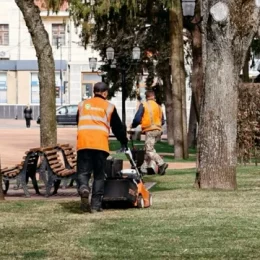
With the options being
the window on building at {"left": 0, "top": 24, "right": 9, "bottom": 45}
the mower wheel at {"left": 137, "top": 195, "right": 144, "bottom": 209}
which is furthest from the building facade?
the mower wheel at {"left": 137, "top": 195, "right": 144, "bottom": 209}

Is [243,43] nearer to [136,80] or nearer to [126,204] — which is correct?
[126,204]

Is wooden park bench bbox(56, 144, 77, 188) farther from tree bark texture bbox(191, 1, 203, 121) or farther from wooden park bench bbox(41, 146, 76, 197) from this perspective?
tree bark texture bbox(191, 1, 203, 121)

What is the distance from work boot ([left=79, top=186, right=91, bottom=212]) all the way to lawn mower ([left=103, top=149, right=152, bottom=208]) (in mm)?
337

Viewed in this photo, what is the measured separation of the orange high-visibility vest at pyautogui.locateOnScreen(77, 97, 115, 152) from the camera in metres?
13.3

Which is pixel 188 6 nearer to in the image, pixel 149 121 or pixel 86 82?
pixel 149 121

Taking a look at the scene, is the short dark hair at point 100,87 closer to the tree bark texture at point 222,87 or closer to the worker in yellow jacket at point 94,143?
the worker in yellow jacket at point 94,143

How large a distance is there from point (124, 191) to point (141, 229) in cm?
244

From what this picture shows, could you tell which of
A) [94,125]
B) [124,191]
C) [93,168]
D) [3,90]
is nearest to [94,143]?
[94,125]

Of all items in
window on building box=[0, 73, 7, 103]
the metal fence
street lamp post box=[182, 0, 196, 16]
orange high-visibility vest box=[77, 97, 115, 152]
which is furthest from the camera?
window on building box=[0, 73, 7, 103]

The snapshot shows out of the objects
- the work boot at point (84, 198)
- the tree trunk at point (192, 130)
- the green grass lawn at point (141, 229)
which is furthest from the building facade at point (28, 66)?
the work boot at point (84, 198)

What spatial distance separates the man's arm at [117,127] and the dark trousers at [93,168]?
41 cm

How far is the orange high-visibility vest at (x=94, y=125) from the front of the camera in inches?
525

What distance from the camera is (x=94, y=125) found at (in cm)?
1336

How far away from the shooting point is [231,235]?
35.3ft
